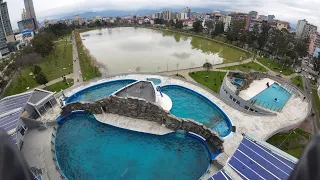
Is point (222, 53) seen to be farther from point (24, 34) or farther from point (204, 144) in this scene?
point (24, 34)

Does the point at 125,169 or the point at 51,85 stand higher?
the point at 51,85

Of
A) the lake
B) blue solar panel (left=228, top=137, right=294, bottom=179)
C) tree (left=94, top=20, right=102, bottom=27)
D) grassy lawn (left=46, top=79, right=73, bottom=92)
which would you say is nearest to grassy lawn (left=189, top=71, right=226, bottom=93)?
the lake

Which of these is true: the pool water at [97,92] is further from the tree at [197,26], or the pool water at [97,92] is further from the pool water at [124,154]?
the tree at [197,26]

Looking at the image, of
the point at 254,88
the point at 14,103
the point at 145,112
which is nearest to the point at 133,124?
the point at 145,112

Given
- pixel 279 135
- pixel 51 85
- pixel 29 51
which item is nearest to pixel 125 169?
pixel 279 135

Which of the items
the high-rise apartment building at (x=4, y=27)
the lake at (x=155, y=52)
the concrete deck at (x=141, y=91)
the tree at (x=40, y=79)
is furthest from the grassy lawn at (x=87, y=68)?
the high-rise apartment building at (x=4, y=27)

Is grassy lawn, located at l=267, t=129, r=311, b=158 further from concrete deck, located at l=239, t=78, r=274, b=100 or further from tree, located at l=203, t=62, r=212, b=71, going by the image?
tree, located at l=203, t=62, r=212, b=71
